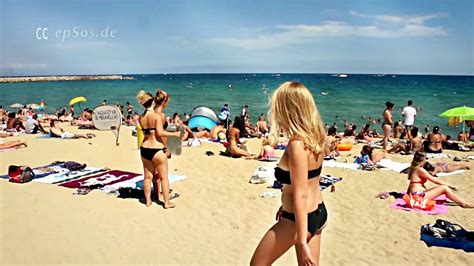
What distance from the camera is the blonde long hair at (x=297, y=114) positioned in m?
2.17

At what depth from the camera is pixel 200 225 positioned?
5.07 meters

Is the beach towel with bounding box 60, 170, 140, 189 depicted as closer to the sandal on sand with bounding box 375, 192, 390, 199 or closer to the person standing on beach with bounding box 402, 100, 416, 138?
the sandal on sand with bounding box 375, 192, 390, 199

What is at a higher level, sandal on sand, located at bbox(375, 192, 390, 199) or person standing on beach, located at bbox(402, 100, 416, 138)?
person standing on beach, located at bbox(402, 100, 416, 138)

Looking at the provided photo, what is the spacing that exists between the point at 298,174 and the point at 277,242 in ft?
1.48

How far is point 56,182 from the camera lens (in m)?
6.76

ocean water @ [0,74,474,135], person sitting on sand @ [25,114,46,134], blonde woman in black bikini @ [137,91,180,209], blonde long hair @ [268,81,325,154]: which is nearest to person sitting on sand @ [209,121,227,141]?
ocean water @ [0,74,474,135]

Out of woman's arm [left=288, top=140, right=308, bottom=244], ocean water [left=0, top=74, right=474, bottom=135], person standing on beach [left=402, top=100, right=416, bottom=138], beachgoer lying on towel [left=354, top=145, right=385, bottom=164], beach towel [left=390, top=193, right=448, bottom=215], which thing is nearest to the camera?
woman's arm [left=288, top=140, right=308, bottom=244]

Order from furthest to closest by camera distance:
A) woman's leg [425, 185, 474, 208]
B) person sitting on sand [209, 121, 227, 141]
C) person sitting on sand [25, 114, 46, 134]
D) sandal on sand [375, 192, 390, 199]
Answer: person sitting on sand [25, 114, 46, 134]
person sitting on sand [209, 121, 227, 141]
sandal on sand [375, 192, 390, 199]
woman's leg [425, 185, 474, 208]

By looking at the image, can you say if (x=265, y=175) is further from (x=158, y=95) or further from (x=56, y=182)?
(x=56, y=182)

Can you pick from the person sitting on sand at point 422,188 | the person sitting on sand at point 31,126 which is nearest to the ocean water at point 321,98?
the person sitting on sand at point 422,188

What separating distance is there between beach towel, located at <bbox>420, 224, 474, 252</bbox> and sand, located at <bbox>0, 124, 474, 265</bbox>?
0.09 meters

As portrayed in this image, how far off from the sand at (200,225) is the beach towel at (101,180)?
0.86 feet

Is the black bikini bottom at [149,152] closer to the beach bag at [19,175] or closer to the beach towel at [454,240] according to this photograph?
the beach bag at [19,175]

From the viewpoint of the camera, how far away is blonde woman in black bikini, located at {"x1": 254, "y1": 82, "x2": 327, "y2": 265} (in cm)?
213
